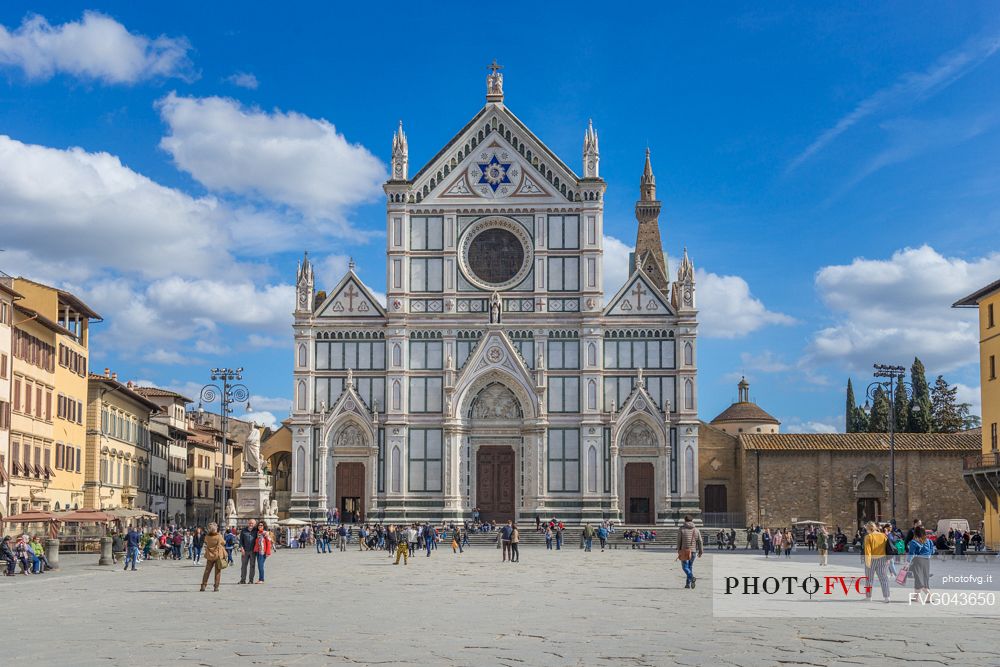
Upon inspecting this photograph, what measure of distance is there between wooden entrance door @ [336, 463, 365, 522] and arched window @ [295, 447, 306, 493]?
179 centimetres

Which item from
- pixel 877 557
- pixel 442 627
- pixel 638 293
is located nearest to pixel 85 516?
pixel 638 293

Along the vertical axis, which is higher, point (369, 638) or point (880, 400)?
point (880, 400)

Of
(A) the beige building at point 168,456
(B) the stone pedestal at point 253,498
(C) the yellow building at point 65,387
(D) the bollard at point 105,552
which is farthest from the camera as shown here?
(A) the beige building at point 168,456

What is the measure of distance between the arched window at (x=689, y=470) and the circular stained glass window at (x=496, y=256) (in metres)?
12.9

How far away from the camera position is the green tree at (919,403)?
82.9m

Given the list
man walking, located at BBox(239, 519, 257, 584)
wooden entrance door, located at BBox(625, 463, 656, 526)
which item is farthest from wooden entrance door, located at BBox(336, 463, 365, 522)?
man walking, located at BBox(239, 519, 257, 584)

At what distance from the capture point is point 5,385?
149ft

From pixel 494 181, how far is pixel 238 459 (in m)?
39.1

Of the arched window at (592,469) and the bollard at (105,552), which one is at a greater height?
the arched window at (592,469)

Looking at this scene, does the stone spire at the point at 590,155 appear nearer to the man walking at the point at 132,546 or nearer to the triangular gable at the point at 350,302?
the triangular gable at the point at 350,302

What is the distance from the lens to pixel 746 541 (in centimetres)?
6106

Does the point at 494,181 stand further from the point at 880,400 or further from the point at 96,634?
the point at 96,634

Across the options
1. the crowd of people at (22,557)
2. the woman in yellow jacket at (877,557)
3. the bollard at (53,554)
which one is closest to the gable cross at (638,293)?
the bollard at (53,554)

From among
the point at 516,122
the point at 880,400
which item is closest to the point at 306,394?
the point at 516,122
